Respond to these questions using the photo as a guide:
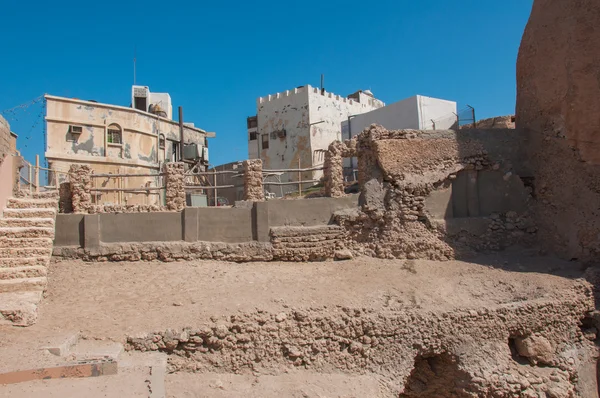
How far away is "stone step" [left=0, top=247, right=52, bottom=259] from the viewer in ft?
24.3

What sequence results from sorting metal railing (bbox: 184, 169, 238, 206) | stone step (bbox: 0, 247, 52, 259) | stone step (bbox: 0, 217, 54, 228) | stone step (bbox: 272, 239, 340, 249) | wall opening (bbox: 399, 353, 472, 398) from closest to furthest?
stone step (bbox: 0, 247, 52, 259) < wall opening (bbox: 399, 353, 472, 398) < stone step (bbox: 0, 217, 54, 228) < stone step (bbox: 272, 239, 340, 249) < metal railing (bbox: 184, 169, 238, 206)

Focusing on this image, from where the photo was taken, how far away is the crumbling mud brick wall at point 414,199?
10.1 meters

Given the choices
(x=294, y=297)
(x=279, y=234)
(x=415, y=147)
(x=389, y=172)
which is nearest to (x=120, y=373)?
(x=294, y=297)

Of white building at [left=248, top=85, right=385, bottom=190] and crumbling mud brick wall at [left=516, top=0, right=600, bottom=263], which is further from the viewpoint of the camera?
white building at [left=248, top=85, right=385, bottom=190]

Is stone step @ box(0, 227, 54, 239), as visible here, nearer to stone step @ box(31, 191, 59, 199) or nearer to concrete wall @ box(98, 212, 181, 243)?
concrete wall @ box(98, 212, 181, 243)

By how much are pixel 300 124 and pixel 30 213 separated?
844 inches

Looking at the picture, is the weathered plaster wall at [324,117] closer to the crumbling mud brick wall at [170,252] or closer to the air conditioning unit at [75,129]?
the air conditioning unit at [75,129]

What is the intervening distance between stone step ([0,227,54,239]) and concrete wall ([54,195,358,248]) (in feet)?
3.77

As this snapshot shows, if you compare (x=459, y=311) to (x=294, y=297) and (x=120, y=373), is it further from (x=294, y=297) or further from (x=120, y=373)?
(x=120, y=373)

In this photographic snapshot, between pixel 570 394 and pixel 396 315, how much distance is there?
3.74m

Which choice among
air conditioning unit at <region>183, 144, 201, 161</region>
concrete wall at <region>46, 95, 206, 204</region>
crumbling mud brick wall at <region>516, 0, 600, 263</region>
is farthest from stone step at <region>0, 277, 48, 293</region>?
air conditioning unit at <region>183, 144, 201, 161</region>

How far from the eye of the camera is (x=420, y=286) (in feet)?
28.1

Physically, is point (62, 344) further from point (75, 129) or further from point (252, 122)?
point (252, 122)

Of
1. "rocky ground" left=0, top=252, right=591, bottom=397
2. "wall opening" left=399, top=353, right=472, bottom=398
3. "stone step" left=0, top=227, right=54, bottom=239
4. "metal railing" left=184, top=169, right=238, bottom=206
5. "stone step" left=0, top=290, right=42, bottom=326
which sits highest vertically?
"metal railing" left=184, top=169, right=238, bottom=206
